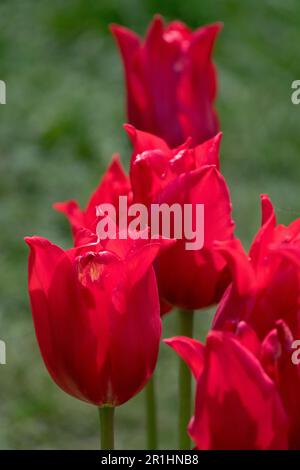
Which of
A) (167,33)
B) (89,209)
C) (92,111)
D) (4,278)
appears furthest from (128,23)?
(89,209)

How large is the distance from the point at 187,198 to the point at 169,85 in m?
0.33

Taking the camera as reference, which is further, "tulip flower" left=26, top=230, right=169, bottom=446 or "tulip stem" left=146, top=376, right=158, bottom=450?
"tulip stem" left=146, top=376, right=158, bottom=450

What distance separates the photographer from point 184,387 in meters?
0.83

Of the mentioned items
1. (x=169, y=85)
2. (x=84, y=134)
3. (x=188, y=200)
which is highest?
(x=84, y=134)

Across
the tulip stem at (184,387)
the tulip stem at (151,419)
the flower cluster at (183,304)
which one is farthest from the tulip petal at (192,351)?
the tulip stem at (151,419)

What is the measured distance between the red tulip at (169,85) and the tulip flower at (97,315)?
0.37 meters

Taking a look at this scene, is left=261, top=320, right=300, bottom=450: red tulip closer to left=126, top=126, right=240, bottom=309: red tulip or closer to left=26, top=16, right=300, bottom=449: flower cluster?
left=26, top=16, right=300, bottom=449: flower cluster

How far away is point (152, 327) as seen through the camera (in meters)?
0.66

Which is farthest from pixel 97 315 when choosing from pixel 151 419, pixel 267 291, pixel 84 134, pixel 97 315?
pixel 84 134

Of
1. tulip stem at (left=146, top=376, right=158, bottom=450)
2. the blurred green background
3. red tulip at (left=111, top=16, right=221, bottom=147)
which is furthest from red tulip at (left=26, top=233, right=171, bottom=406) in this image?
the blurred green background

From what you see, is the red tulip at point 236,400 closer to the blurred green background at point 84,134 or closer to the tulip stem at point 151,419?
the tulip stem at point 151,419

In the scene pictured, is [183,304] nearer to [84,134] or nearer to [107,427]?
[107,427]

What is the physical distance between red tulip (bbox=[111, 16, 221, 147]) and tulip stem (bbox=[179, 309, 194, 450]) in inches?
9.3

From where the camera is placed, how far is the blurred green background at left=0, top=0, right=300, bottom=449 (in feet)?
5.95
